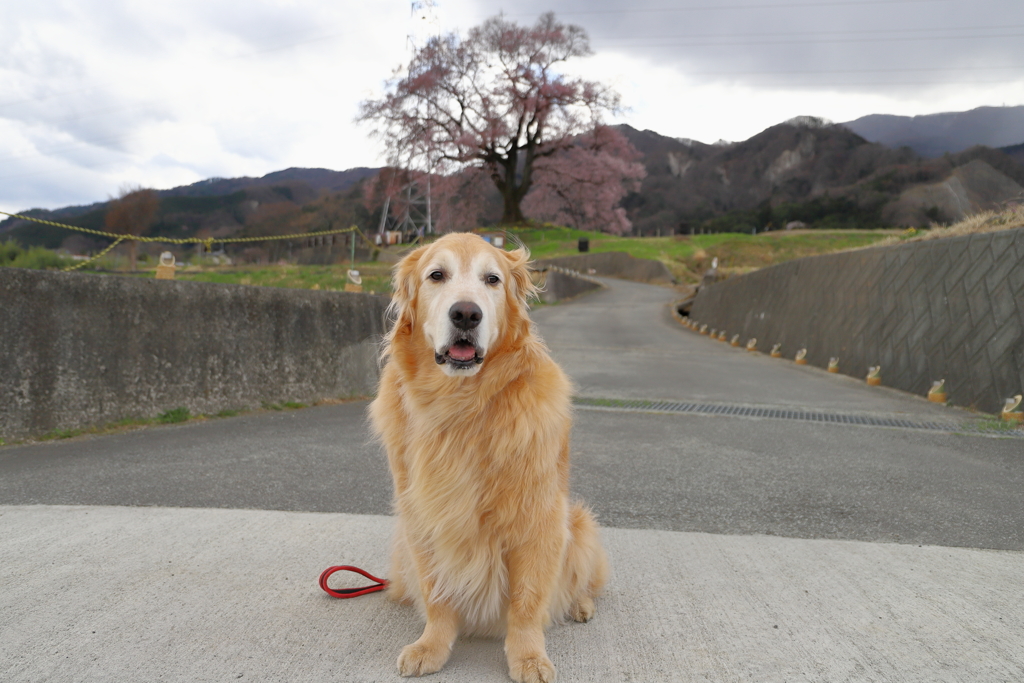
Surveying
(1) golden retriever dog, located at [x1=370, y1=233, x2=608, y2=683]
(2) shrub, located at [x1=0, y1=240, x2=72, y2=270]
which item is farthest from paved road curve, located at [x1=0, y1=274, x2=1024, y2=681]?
(2) shrub, located at [x1=0, y1=240, x2=72, y2=270]

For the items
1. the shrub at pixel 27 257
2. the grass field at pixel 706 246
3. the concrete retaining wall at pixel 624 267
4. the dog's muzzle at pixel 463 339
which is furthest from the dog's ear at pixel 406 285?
the concrete retaining wall at pixel 624 267

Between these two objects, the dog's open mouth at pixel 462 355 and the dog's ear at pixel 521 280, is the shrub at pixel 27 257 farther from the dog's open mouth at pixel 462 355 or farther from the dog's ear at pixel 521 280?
the dog's open mouth at pixel 462 355

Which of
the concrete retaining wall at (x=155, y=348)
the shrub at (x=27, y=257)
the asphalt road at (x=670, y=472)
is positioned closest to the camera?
the asphalt road at (x=670, y=472)

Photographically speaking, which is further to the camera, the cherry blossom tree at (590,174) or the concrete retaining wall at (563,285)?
the cherry blossom tree at (590,174)

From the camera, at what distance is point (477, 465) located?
2.24m

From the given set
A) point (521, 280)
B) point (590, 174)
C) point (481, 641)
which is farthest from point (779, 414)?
point (590, 174)

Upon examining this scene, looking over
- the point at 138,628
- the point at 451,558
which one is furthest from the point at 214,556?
the point at 451,558

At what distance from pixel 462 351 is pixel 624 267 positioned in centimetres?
4399

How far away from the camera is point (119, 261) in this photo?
55.4 feet

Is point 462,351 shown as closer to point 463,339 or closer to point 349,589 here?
point 463,339

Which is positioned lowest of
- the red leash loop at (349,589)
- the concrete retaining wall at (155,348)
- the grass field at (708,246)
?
the red leash loop at (349,589)

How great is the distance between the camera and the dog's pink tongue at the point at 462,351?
2.25 m

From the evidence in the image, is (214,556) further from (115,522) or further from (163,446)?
(163,446)

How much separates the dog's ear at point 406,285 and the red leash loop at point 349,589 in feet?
3.60
